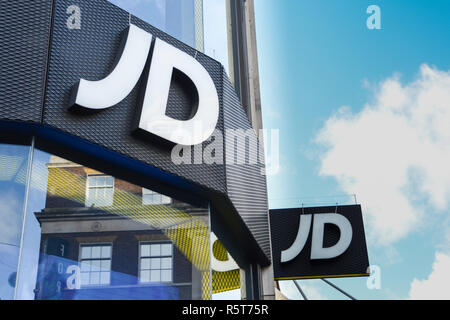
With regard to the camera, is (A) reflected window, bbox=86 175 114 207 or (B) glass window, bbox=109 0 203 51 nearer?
(A) reflected window, bbox=86 175 114 207

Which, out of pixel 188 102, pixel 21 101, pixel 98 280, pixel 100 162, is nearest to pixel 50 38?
pixel 21 101

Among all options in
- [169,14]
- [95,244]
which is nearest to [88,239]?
[95,244]

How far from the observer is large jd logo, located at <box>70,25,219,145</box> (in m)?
8.62

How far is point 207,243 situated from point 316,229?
4.72 meters

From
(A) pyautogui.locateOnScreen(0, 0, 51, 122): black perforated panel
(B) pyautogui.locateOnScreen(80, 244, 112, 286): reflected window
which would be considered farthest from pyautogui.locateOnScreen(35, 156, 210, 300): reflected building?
(A) pyautogui.locateOnScreen(0, 0, 51, 122): black perforated panel

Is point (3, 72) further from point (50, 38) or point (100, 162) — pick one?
point (100, 162)

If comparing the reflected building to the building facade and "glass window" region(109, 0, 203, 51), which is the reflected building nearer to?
the building facade

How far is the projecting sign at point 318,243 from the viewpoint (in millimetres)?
13633

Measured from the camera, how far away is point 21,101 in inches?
311

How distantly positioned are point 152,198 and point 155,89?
1.75 meters

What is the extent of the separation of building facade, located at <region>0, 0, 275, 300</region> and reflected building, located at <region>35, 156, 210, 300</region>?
17mm

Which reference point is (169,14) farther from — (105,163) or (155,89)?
(105,163)

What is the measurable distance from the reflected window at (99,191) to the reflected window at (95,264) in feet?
2.18
